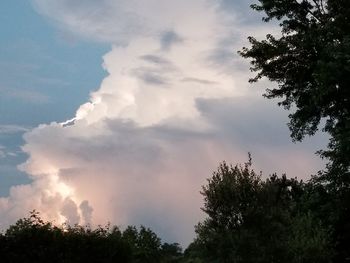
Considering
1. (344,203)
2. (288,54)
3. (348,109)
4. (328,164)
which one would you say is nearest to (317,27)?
(288,54)

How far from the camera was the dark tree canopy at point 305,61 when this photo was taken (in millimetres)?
34625

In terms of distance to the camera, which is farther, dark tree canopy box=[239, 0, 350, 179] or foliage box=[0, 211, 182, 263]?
dark tree canopy box=[239, 0, 350, 179]

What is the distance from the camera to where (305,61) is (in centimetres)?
3769

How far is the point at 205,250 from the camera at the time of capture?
2527 cm

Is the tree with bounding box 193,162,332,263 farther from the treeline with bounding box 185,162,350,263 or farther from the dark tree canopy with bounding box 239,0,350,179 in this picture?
the dark tree canopy with bounding box 239,0,350,179

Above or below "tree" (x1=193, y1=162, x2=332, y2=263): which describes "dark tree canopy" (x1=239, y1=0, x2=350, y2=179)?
above

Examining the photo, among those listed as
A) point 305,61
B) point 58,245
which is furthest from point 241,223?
point 305,61

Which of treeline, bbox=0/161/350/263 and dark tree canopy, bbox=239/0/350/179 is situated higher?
dark tree canopy, bbox=239/0/350/179

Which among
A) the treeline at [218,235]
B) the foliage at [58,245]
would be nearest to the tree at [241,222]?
the treeline at [218,235]

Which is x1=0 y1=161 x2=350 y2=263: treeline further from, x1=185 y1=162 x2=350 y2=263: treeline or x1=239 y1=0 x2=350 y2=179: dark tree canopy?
x1=239 y1=0 x2=350 y2=179: dark tree canopy

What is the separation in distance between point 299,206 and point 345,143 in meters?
18.5

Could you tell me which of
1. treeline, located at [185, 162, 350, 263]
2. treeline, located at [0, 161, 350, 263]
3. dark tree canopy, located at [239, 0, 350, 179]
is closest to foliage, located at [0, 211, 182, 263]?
treeline, located at [0, 161, 350, 263]

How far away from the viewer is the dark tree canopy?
34625 mm

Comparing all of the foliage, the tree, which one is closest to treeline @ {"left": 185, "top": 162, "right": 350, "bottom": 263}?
the tree
